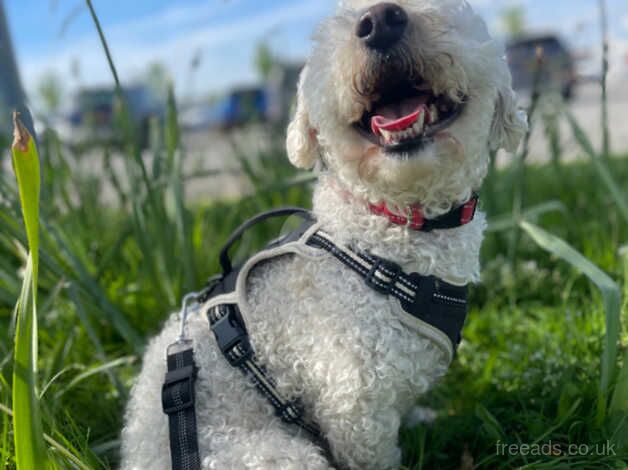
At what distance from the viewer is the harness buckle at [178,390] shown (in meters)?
1.61

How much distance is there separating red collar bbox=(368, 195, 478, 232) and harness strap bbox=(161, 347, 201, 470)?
780mm

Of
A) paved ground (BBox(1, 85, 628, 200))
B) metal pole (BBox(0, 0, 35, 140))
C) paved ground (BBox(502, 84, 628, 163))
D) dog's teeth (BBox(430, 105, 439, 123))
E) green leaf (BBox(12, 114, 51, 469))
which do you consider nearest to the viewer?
green leaf (BBox(12, 114, 51, 469))

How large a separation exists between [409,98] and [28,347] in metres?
1.22

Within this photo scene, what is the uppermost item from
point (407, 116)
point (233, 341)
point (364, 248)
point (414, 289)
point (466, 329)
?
point (407, 116)

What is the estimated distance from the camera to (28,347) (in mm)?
1224

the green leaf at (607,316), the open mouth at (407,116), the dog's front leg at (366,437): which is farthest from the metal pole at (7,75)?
the green leaf at (607,316)

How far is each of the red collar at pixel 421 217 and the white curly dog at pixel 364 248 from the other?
0.07ft

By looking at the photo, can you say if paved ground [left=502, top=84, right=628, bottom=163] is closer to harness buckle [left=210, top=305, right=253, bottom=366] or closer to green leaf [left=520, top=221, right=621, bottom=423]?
green leaf [left=520, top=221, right=621, bottom=423]

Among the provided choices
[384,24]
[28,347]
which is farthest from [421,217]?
[28,347]

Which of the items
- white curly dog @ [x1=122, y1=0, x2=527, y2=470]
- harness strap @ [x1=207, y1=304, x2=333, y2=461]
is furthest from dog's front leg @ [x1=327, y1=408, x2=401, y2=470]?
harness strap @ [x1=207, y1=304, x2=333, y2=461]

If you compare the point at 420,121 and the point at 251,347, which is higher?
the point at 420,121

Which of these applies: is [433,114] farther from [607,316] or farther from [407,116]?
[607,316]

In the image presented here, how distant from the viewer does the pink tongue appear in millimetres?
1518

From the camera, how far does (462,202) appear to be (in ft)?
5.74
